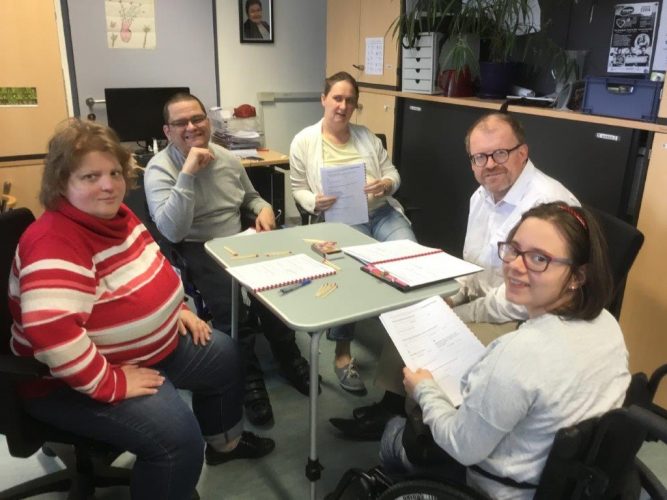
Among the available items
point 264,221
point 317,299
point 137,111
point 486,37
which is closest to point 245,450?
point 317,299

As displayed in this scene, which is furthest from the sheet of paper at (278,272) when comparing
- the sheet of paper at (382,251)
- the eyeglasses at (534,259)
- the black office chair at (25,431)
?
the eyeglasses at (534,259)

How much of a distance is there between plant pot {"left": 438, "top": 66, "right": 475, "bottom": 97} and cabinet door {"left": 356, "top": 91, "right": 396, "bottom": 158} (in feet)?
1.42

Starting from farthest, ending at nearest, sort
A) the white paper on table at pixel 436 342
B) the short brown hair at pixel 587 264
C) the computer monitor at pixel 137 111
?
the computer monitor at pixel 137 111, the white paper on table at pixel 436 342, the short brown hair at pixel 587 264

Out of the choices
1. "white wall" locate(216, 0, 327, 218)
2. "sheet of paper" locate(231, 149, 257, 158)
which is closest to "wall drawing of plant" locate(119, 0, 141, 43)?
"white wall" locate(216, 0, 327, 218)

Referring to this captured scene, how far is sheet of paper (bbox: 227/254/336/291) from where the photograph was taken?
5.04 feet

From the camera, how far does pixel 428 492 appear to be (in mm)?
1065

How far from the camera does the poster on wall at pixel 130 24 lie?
3.48 meters

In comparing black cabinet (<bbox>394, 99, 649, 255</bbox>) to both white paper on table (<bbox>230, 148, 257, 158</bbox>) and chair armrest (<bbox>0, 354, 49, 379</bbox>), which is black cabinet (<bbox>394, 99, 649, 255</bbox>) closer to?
white paper on table (<bbox>230, 148, 257, 158</bbox>)

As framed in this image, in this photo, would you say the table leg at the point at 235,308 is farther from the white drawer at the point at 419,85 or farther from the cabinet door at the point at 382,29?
the cabinet door at the point at 382,29

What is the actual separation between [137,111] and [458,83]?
1984 mm

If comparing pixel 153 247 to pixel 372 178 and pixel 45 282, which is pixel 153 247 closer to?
pixel 45 282

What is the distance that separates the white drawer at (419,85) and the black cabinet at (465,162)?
0.07 metres

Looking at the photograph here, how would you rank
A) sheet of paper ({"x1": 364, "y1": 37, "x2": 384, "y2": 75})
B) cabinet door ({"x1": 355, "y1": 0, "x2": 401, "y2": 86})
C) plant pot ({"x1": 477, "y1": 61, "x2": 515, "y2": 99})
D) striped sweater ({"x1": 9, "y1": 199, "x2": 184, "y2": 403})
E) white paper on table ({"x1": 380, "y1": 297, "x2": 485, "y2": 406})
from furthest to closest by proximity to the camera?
sheet of paper ({"x1": 364, "y1": 37, "x2": 384, "y2": 75}), cabinet door ({"x1": 355, "y1": 0, "x2": 401, "y2": 86}), plant pot ({"x1": 477, "y1": 61, "x2": 515, "y2": 99}), white paper on table ({"x1": 380, "y1": 297, "x2": 485, "y2": 406}), striped sweater ({"x1": 9, "y1": 199, "x2": 184, "y2": 403})

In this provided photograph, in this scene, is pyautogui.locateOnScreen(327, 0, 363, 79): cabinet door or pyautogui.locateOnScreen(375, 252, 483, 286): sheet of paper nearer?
pyautogui.locateOnScreen(375, 252, 483, 286): sheet of paper
